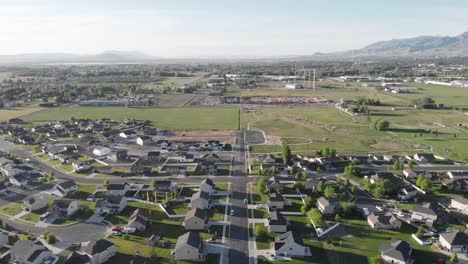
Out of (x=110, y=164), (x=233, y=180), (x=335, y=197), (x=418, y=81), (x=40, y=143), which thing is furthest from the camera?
(x=418, y=81)

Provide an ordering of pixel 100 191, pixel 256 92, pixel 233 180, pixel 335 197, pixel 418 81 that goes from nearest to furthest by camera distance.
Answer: pixel 335 197 → pixel 100 191 → pixel 233 180 → pixel 256 92 → pixel 418 81

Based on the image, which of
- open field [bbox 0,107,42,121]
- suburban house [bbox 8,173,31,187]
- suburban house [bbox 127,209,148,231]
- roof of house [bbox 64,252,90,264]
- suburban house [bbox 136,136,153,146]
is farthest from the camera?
open field [bbox 0,107,42,121]

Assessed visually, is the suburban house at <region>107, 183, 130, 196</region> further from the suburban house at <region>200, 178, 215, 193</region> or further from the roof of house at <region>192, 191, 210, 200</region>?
the suburban house at <region>200, 178, 215, 193</region>

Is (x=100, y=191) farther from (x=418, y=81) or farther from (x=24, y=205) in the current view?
(x=418, y=81)

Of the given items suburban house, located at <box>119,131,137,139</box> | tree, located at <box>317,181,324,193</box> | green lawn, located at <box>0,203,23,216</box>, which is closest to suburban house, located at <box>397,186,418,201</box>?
tree, located at <box>317,181,324,193</box>

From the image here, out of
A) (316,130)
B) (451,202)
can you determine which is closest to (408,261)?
(451,202)

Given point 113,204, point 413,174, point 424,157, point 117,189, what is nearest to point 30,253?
point 113,204

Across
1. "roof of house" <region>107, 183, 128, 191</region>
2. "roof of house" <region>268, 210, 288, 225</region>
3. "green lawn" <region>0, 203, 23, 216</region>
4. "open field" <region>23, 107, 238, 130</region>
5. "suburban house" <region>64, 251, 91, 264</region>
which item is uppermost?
"open field" <region>23, 107, 238, 130</region>

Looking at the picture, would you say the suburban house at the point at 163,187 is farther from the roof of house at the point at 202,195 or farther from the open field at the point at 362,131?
the open field at the point at 362,131
